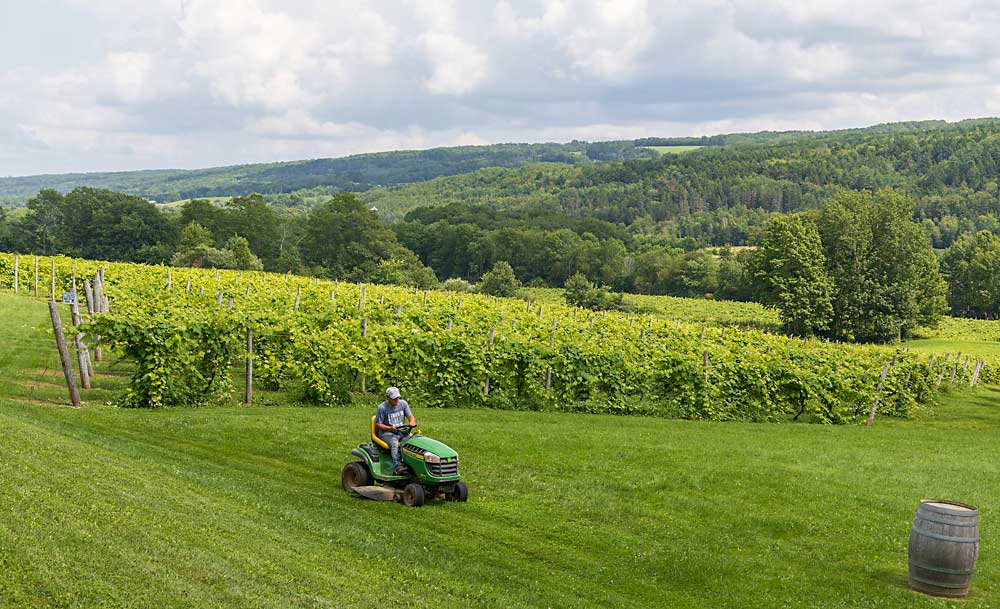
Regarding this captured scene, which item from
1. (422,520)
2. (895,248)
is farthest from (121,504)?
(895,248)

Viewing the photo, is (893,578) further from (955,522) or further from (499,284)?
(499,284)

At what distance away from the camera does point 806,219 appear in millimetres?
70312

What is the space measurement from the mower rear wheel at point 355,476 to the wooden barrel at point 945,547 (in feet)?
24.3

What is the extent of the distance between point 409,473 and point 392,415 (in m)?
0.90

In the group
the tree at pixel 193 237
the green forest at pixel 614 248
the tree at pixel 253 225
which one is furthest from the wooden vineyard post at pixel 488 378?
the tree at pixel 253 225

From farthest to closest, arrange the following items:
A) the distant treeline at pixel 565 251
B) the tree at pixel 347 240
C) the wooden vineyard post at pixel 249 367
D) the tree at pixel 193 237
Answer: the tree at pixel 347 240 → the tree at pixel 193 237 → the distant treeline at pixel 565 251 → the wooden vineyard post at pixel 249 367

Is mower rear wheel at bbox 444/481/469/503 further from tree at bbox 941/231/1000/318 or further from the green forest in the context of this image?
tree at bbox 941/231/1000/318

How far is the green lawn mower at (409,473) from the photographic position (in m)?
12.0

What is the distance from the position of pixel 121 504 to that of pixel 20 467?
125 cm

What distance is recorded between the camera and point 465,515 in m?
11.7

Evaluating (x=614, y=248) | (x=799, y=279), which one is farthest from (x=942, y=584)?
(x=614, y=248)

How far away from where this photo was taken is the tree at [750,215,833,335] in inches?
2522

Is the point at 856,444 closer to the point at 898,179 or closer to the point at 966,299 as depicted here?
the point at 966,299

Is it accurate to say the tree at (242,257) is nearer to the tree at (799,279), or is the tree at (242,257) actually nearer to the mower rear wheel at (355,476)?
the tree at (799,279)
